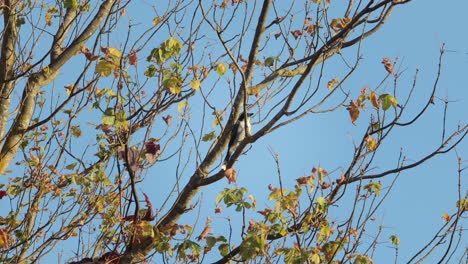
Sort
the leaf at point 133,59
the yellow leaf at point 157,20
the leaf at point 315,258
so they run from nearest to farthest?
the leaf at point 315,258, the leaf at point 133,59, the yellow leaf at point 157,20

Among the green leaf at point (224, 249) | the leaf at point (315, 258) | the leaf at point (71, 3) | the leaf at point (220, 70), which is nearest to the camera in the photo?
the leaf at point (315, 258)

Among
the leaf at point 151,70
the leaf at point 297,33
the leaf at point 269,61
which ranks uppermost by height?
the leaf at point 297,33

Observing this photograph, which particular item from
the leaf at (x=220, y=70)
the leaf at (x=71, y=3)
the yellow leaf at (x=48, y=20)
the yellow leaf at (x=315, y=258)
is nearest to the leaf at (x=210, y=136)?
the leaf at (x=220, y=70)

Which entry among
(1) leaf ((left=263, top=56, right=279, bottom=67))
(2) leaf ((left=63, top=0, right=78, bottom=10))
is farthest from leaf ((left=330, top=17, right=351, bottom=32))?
(2) leaf ((left=63, top=0, right=78, bottom=10))

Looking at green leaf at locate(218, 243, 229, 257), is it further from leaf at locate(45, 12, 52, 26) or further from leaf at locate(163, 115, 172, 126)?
leaf at locate(45, 12, 52, 26)

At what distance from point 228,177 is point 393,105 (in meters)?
1.20

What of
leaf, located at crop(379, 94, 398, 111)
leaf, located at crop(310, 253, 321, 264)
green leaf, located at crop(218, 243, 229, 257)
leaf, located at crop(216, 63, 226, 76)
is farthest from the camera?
leaf, located at crop(216, 63, 226, 76)

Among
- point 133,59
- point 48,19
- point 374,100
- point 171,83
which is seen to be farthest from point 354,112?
point 48,19

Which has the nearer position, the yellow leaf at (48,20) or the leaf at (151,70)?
the leaf at (151,70)

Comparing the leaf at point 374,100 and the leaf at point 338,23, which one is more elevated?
the leaf at point 338,23

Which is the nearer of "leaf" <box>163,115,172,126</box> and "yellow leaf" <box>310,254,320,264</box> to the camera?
"yellow leaf" <box>310,254,320,264</box>

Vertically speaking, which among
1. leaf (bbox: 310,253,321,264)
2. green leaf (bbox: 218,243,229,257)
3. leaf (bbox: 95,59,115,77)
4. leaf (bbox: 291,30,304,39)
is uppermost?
leaf (bbox: 291,30,304,39)

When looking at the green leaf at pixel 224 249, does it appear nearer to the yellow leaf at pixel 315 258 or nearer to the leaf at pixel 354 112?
the yellow leaf at pixel 315 258

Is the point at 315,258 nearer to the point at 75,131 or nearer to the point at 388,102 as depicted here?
the point at 388,102
